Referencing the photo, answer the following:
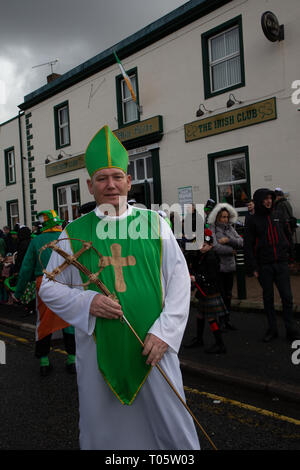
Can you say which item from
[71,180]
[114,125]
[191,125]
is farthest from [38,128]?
[191,125]

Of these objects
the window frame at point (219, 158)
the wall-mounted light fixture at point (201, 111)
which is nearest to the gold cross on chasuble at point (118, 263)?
the window frame at point (219, 158)

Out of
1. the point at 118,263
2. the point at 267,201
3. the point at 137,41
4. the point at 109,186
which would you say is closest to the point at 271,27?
the point at 137,41

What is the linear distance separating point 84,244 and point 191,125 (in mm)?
11026

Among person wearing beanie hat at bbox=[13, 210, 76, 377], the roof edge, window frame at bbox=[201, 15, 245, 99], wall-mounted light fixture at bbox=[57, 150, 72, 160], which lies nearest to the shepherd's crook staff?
person wearing beanie hat at bbox=[13, 210, 76, 377]

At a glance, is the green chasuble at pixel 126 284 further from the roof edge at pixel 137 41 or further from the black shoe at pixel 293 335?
the roof edge at pixel 137 41

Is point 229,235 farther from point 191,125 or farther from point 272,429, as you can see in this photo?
point 191,125

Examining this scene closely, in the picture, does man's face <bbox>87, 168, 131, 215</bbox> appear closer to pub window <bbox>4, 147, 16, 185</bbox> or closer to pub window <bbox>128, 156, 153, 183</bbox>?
pub window <bbox>128, 156, 153, 183</bbox>

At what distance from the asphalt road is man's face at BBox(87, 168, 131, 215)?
2045 millimetres

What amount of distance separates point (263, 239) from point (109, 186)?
152 inches

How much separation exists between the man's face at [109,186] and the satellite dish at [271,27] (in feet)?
30.7

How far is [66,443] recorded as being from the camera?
3250 millimetres

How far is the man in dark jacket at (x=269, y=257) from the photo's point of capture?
221 inches

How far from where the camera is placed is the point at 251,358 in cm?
496

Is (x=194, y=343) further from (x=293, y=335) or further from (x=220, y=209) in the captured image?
(x=220, y=209)
